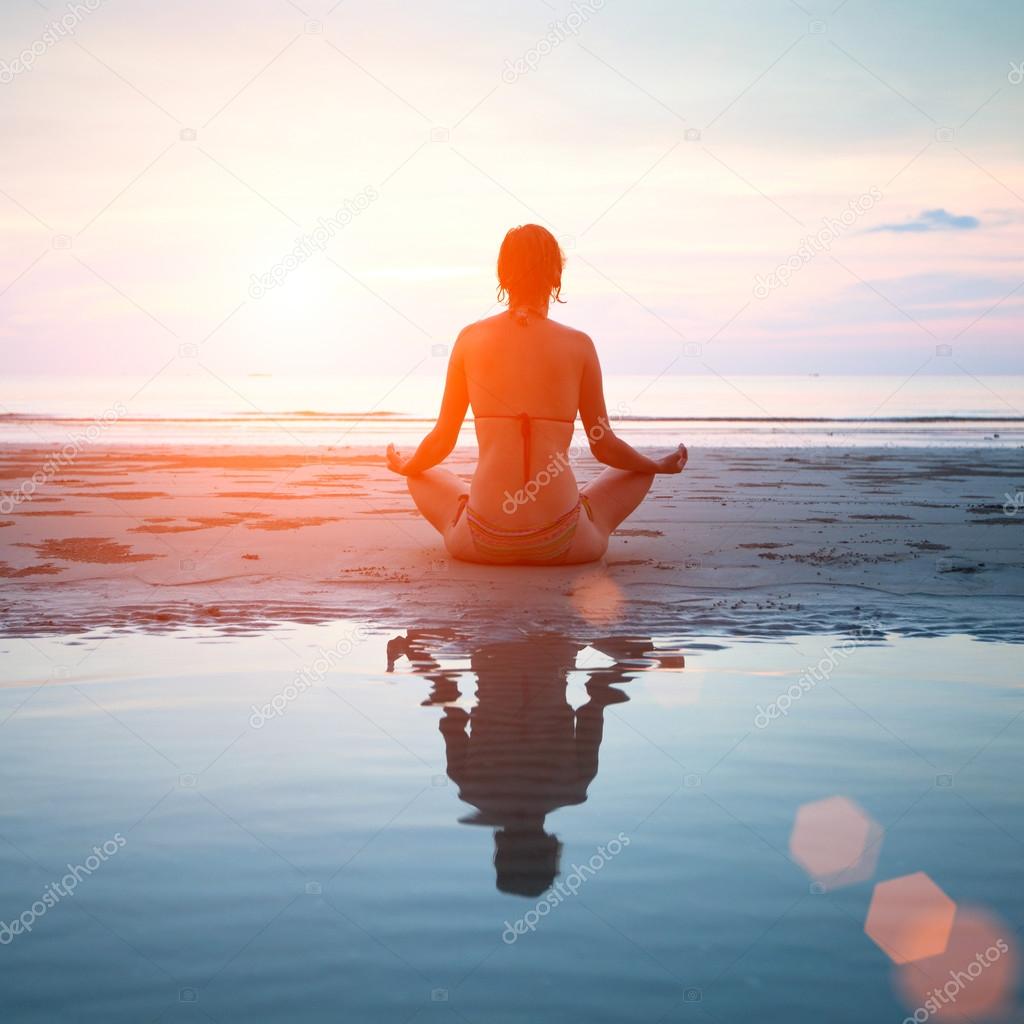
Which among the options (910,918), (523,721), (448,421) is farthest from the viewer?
(448,421)

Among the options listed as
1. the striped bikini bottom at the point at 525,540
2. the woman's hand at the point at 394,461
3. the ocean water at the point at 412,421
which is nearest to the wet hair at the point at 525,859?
the striped bikini bottom at the point at 525,540

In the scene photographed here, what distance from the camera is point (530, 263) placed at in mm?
7203

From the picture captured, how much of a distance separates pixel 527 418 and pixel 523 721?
3.46m

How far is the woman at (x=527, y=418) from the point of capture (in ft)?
24.3

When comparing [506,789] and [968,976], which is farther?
[506,789]

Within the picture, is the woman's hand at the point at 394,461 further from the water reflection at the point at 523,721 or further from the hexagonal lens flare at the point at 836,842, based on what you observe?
the hexagonal lens flare at the point at 836,842

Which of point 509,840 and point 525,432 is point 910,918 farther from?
point 525,432

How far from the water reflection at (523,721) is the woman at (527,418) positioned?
1.78m

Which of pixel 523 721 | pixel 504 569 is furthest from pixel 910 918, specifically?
pixel 504 569

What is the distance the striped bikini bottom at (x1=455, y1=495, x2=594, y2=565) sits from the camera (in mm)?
7809

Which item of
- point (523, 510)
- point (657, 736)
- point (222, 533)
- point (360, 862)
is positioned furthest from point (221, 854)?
point (222, 533)

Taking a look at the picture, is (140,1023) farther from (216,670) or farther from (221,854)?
(216,670)

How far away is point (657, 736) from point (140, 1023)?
2.25 m

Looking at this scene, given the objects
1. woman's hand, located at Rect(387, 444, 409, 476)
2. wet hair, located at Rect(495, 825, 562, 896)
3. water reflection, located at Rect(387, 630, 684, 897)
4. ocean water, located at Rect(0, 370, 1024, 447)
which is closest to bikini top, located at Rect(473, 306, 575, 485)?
woman's hand, located at Rect(387, 444, 409, 476)
